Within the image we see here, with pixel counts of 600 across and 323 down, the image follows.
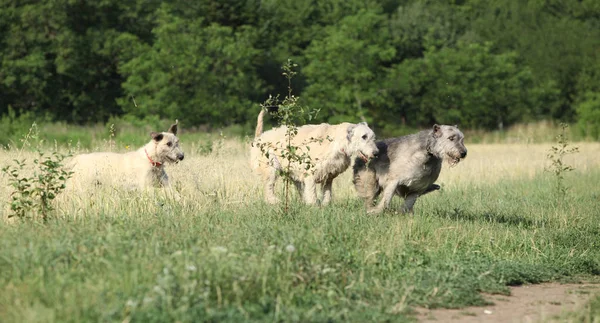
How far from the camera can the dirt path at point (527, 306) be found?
26.5 ft

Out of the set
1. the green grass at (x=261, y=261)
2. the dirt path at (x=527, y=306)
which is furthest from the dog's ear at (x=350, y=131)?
the dirt path at (x=527, y=306)

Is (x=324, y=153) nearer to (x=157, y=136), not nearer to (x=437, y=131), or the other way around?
(x=437, y=131)

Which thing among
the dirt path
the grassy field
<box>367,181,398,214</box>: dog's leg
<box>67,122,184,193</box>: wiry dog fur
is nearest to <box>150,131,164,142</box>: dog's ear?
<box>67,122,184,193</box>: wiry dog fur

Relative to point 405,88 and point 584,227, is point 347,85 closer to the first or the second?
point 405,88

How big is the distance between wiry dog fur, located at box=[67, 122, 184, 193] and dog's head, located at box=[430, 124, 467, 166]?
4.61 m

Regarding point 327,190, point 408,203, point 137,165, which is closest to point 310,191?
point 327,190

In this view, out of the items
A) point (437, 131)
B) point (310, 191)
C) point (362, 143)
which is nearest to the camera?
point (437, 131)

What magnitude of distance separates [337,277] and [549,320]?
207cm

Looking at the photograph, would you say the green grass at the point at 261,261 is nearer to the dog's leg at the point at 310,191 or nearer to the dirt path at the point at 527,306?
the dirt path at the point at 527,306

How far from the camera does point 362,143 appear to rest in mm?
13609

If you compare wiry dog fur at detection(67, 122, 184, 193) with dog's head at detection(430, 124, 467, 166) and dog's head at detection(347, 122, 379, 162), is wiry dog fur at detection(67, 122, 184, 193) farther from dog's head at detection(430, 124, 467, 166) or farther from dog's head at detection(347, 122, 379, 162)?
dog's head at detection(430, 124, 467, 166)

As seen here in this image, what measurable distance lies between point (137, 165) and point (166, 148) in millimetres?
588

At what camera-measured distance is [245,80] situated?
5494 cm

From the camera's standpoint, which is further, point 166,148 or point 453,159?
point 166,148
